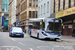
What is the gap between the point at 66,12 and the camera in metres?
31.7

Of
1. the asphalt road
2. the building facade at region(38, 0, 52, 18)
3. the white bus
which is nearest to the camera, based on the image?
the asphalt road

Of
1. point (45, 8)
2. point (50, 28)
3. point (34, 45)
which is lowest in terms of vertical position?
point (34, 45)

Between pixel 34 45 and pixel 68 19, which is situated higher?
pixel 68 19

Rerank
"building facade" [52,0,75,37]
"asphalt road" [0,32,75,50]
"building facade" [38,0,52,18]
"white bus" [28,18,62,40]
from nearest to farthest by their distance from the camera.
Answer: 1. "asphalt road" [0,32,75,50]
2. "white bus" [28,18,62,40]
3. "building facade" [52,0,75,37]
4. "building facade" [38,0,52,18]

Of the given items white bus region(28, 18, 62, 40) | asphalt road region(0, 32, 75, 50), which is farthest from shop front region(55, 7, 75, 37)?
asphalt road region(0, 32, 75, 50)

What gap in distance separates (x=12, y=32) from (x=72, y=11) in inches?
378

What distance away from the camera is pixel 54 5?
1523 inches

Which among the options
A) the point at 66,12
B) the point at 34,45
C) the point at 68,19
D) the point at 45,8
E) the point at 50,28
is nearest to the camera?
the point at 34,45

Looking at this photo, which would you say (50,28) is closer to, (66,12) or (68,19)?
(66,12)

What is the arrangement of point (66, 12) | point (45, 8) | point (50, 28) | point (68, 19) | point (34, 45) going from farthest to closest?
point (45, 8) → point (68, 19) → point (66, 12) → point (50, 28) → point (34, 45)

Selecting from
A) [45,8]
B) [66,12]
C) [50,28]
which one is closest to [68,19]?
[66,12]

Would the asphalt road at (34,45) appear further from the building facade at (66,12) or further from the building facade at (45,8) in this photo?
the building facade at (45,8)

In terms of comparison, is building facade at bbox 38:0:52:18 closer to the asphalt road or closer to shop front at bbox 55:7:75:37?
shop front at bbox 55:7:75:37

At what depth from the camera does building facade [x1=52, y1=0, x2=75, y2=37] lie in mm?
30281
